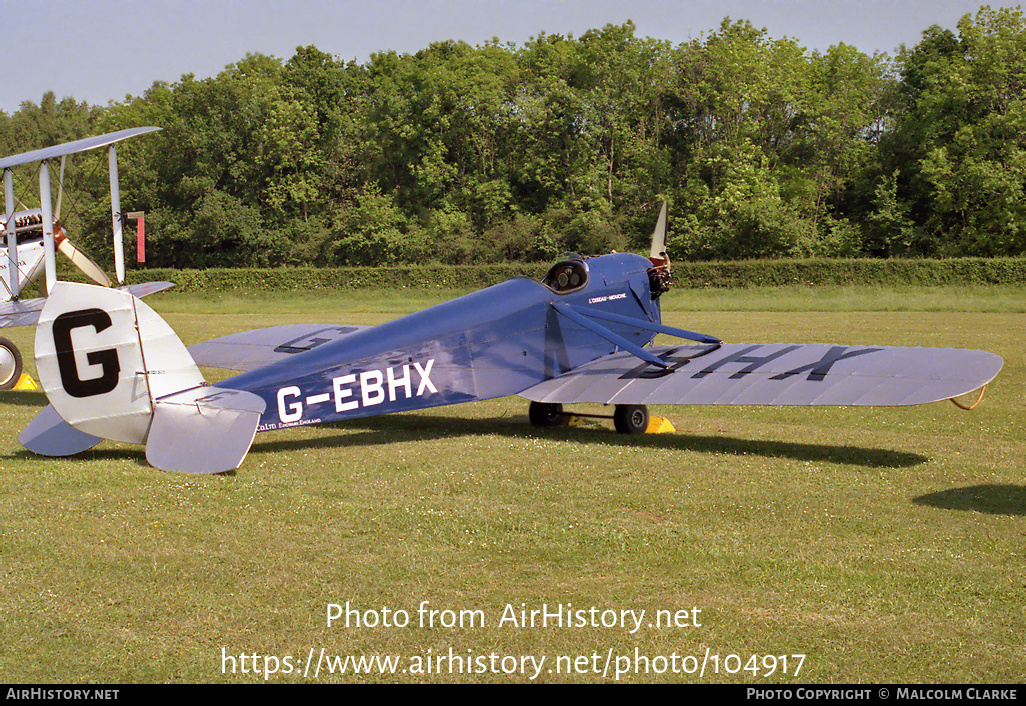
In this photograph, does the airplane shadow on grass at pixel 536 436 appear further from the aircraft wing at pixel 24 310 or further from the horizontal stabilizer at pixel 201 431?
the aircraft wing at pixel 24 310

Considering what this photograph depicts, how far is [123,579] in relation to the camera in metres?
5.61

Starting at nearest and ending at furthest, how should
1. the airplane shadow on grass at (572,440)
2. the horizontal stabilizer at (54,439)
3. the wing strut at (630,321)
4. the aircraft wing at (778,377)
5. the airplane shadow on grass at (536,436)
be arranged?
the horizontal stabilizer at (54,439) → the aircraft wing at (778,377) → the airplane shadow on grass at (536,436) → the airplane shadow on grass at (572,440) → the wing strut at (630,321)

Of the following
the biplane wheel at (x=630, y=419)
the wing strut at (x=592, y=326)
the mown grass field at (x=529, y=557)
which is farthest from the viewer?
the wing strut at (x=592, y=326)

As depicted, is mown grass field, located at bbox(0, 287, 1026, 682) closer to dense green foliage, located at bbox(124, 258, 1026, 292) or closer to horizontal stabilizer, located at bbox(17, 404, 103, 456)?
horizontal stabilizer, located at bbox(17, 404, 103, 456)

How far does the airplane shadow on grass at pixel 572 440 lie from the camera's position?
9352mm

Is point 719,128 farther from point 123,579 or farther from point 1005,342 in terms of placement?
point 123,579

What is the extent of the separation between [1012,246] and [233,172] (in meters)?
43.4

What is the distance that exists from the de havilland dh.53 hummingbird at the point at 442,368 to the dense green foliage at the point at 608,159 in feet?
130

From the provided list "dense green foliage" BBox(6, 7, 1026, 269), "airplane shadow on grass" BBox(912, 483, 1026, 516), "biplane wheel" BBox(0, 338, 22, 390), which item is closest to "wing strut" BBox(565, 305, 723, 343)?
"airplane shadow on grass" BBox(912, 483, 1026, 516)

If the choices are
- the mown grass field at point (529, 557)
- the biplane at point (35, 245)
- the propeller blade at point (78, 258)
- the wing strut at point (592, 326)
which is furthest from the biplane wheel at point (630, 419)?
the propeller blade at point (78, 258)

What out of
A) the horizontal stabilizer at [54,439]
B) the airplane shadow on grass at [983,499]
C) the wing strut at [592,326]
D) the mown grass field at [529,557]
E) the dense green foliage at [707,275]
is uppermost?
the wing strut at [592,326]

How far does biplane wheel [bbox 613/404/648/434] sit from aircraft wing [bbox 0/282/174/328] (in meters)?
7.43

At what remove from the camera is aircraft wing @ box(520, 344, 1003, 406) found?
338 inches

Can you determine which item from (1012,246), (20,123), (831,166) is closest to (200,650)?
(1012,246)
